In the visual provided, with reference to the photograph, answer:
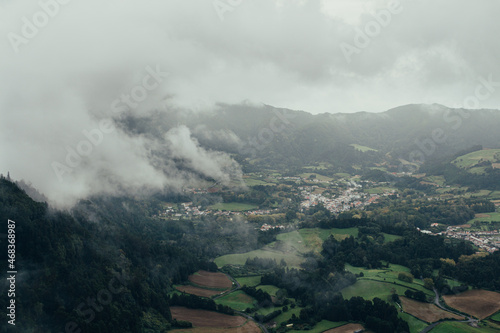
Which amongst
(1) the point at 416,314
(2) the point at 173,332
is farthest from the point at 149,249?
(1) the point at 416,314

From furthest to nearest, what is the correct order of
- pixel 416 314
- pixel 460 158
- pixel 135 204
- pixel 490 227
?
pixel 460 158 < pixel 135 204 < pixel 490 227 < pixel 416 314

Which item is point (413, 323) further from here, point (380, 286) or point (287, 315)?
point (287, 315)

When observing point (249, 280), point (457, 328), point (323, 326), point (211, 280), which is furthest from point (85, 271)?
point (457, 328)

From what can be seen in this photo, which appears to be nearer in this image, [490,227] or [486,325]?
[486,325]

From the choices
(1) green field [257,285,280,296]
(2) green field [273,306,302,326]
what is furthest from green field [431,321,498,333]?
(1) green field [257,285,280,296]

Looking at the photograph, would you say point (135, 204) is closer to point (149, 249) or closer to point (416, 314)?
point (149, 249)

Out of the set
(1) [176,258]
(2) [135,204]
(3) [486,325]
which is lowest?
(3) [486,325]

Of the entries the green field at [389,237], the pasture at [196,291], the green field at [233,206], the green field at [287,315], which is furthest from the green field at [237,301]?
the green field at [233,206]
